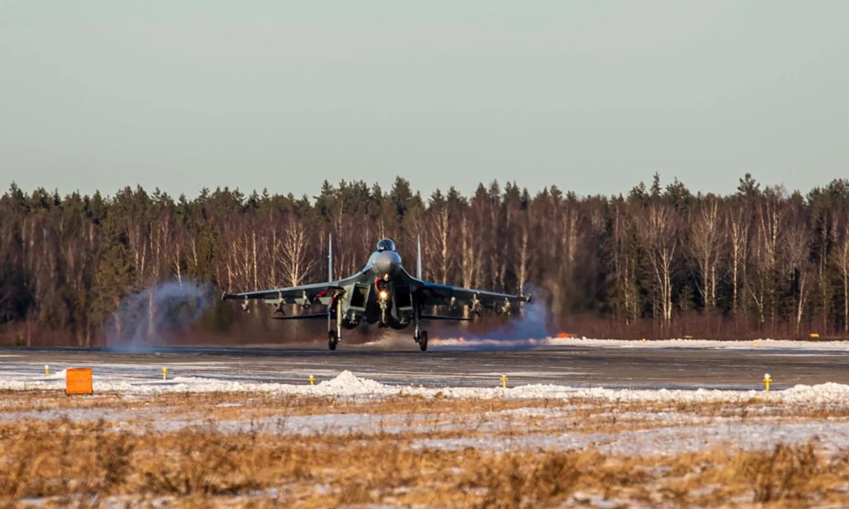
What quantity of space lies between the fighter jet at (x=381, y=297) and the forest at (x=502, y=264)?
14.1m

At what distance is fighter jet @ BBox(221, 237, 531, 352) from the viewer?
160ft

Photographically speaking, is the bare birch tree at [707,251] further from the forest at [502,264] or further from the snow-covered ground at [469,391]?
the snow-covered ground at [469,391]

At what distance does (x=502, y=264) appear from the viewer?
94.4m

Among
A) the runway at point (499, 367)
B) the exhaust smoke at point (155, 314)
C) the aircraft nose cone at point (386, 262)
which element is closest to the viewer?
the runway at point (499, 367)

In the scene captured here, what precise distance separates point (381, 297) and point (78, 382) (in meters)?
22.0

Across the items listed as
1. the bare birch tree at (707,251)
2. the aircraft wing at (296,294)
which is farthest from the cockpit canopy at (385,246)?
the bare birch tree at (707,251)

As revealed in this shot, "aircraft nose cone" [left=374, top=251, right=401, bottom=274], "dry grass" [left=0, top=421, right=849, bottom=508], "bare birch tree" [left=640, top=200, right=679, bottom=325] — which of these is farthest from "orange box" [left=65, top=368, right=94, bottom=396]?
"bare birch tree" [left=640, top=200, right=679, bottom=325]

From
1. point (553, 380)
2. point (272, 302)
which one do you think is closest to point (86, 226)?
point (272, 302)

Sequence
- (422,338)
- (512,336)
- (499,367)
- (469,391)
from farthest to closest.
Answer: (512,336) → (422,338) → (499,367) → (469,391)

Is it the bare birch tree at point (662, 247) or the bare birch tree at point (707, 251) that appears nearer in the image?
the bare birch tree at point (707, 251)

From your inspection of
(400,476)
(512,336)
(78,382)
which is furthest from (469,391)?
(512,336)

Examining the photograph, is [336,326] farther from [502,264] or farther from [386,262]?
[502,264]

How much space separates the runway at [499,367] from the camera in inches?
1282

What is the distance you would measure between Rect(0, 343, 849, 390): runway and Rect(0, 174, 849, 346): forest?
21.3 meters
